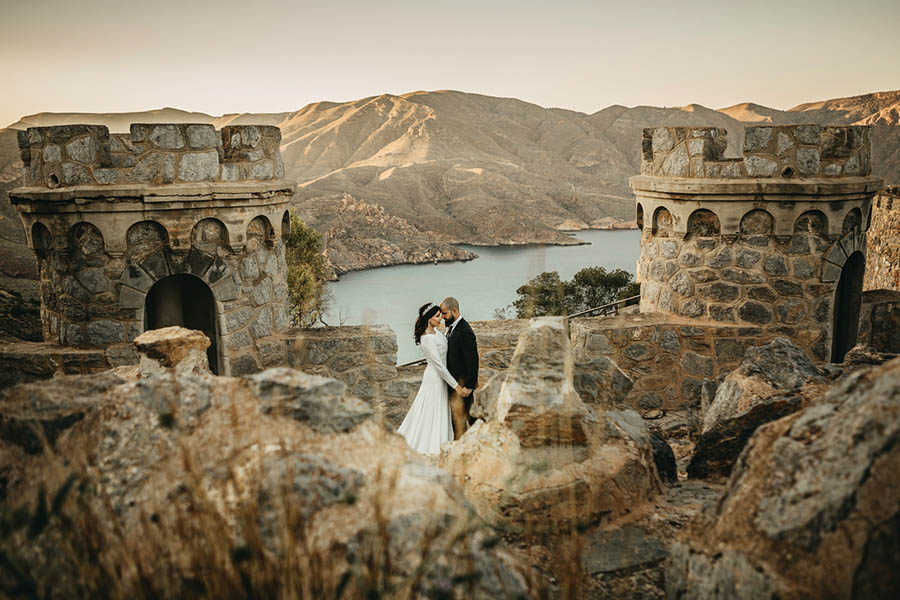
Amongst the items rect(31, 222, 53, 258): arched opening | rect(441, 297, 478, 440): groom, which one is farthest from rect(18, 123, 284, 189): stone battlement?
rect(441, 297, 478, 440): groom

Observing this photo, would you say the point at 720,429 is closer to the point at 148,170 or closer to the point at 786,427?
the point at 786,427

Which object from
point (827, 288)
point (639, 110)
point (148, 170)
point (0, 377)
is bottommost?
point (0, 377)

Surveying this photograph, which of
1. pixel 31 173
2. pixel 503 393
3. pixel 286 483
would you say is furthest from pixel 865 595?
pixel 31 173

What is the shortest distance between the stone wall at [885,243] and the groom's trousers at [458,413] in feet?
41.5

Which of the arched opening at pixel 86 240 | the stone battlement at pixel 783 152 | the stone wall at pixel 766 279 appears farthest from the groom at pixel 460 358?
the arched opening at pixel 86 240

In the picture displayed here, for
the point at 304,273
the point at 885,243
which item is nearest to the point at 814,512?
the point at 885,243

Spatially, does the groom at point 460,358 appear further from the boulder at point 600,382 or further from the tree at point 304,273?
the tree at point 304,273

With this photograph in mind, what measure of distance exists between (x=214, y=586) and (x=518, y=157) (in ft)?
216

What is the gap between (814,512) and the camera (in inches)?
60.4

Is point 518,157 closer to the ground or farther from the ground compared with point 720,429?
farther from the ground

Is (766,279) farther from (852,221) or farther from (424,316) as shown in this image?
(424,316)

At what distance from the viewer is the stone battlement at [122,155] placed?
18.5 ft

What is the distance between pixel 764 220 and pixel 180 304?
19.0 feet

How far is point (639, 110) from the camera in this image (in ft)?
276
